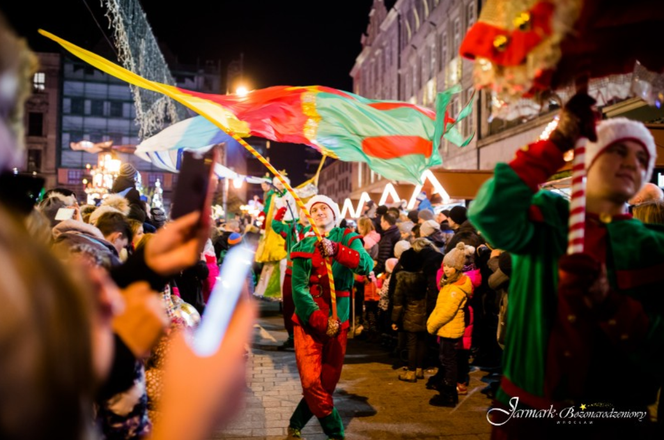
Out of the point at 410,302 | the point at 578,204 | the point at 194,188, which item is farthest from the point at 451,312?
the point at 194,188

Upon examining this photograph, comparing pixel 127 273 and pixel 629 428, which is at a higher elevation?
pixel 127 273

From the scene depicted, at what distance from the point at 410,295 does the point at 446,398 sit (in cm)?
176

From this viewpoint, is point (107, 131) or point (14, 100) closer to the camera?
point (14, 100)

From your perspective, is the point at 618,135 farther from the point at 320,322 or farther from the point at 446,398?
the point at 446,398

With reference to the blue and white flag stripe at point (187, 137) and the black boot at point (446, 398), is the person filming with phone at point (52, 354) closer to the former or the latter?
the blue and white flag stripe at point (187, 137)

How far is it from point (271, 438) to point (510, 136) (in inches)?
844

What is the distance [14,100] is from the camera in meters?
0.88

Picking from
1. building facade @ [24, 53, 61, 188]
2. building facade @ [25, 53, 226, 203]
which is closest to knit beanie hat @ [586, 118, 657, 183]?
building facade @ [25, 53, 226, 203]

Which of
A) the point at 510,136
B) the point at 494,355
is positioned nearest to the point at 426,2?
the point at 510,136

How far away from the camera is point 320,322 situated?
4.52 meters

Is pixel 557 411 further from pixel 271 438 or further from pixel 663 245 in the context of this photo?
pixel 271 438

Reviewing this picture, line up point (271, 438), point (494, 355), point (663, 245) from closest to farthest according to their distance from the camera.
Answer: point (663, 245)
point (271, 438)
point (494, 355)

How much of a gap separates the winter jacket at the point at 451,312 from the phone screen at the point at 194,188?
204 inches

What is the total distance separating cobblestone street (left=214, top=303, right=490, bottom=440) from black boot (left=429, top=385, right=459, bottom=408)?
0.09m
